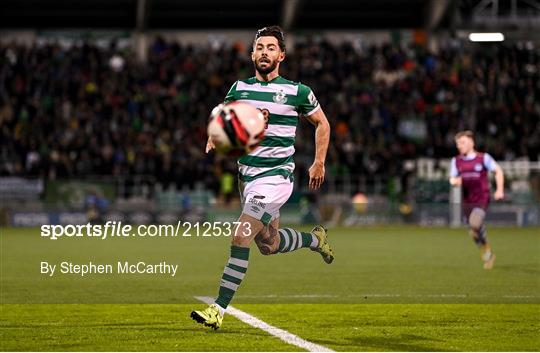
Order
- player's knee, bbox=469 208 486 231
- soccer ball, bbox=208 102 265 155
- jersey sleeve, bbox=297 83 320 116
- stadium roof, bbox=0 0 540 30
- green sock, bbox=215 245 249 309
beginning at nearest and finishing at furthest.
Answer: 1. soccer ball, bbox=208 102 265 155
2. green sock, bbox=215 245 249 309
3. jersey sleeve, bbox=297 83 320 116
4. player's knee, bbox=469 208 486 231
5. stadium roof, bbox=0 0 540 30

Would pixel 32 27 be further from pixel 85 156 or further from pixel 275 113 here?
pixel 275 113

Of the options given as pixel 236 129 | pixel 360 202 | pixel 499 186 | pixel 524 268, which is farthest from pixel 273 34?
pixel 360 202

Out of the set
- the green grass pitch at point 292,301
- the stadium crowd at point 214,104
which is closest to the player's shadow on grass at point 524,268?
the green grass pitch at point 292,301

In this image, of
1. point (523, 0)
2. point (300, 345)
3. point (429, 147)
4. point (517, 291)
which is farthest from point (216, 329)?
point (523, 0)

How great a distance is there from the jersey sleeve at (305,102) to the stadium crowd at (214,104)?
76.3 ft

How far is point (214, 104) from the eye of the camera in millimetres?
35812

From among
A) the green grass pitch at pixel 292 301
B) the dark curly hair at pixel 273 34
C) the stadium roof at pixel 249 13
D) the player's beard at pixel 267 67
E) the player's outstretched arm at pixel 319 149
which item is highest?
the stadium roof at pixel 249 13

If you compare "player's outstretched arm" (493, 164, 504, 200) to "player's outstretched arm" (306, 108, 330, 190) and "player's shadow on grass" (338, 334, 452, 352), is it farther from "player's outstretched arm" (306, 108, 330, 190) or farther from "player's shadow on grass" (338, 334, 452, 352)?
"player's shadow on grass" (338, 334, 452, 352)

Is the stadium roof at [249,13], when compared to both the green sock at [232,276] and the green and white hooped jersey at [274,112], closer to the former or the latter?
the green and white hooped jersey at [274,112]

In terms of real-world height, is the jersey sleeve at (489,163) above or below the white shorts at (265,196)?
above

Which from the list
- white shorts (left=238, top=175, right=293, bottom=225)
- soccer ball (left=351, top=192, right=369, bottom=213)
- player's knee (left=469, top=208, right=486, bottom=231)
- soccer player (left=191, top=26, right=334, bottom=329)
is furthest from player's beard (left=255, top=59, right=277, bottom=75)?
soccer ball (left=351, top=192, right=369, bottom=213)

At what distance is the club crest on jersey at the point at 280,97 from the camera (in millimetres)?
9172

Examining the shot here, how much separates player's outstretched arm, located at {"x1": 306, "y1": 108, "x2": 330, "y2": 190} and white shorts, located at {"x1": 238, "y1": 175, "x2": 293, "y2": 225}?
0.26 meters

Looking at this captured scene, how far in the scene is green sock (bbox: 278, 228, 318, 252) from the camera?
32.1 ft
